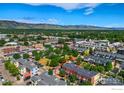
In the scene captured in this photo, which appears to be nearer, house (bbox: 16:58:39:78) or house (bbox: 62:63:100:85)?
house (bbox: 62:63:100:85)

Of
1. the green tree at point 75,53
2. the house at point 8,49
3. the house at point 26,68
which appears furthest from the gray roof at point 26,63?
the green tree at point 75,53

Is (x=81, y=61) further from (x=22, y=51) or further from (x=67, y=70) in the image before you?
(x=22, y=51)

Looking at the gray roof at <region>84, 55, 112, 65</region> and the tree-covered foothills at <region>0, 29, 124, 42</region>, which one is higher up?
the tree-covered foothills at <region>0, 29, 124, 42</region>

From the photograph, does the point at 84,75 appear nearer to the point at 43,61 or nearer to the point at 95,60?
the point at 43,61

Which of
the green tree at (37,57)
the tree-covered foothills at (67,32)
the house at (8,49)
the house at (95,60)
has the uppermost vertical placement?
the tree-covered foothills at (67,32)

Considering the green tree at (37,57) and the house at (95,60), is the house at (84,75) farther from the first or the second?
the house at (95,60)

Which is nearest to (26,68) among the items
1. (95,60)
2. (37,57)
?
(37,57)

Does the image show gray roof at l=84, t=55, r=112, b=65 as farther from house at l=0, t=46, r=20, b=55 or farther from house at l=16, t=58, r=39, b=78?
house at l=0, t=46, r=20, b=55

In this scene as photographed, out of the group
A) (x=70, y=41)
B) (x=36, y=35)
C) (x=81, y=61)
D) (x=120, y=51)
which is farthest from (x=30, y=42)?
(x=120, y=51)

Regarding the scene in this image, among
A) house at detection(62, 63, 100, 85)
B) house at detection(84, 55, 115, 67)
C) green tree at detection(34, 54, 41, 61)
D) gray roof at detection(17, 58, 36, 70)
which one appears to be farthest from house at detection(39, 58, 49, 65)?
house at detection(84, 55, 115, 67)
